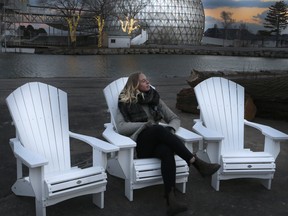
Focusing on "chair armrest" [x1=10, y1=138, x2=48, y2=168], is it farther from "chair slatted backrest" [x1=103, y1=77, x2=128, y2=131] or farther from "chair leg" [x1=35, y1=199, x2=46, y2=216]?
"chair slatted backrest" [x1=103, y1=77, x2=128, y2=131]

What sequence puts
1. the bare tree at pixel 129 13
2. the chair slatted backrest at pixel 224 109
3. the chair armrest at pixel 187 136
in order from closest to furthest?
the chair armrest at pixel 187 136 → the chair slatted backrest at pixel 224 109 → the bare tree at pixel 129 13

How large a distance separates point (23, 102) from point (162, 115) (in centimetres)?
158

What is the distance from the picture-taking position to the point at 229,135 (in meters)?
4.82

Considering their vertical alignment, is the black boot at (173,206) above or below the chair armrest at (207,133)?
below

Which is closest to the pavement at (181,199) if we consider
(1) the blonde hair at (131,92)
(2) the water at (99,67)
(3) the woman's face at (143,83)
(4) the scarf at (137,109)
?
(4) the scarf at (137,109)

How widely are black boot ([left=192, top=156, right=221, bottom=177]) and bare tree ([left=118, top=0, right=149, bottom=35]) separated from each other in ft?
210

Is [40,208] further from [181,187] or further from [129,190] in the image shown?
[181,187]

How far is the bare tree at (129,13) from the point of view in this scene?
68125 mm

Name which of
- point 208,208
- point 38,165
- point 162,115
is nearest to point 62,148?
point 38,165

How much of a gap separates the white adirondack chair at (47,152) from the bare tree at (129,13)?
63414mm

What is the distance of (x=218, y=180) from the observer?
14.1ft

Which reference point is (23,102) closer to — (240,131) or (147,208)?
(147,208)

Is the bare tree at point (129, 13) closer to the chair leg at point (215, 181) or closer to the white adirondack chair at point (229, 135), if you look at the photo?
the white adirondack chair at point (229, 135)

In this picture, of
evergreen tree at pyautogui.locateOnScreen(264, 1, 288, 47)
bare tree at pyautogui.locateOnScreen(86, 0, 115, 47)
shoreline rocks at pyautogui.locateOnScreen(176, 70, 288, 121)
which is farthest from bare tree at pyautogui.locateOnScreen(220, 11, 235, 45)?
shoreline rocks at pyautogui.locateOnScreen(176, 70, 288, 121)
